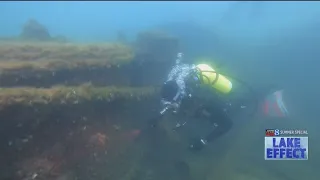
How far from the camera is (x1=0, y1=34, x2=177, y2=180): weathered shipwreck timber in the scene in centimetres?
599

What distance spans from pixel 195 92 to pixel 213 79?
59 centimetres

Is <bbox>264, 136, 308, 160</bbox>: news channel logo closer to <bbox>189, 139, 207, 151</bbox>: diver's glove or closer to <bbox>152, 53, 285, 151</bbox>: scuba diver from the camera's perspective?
<bbox>152, 53, 285, 151</bbox>: scuba diver

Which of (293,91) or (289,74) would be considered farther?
(289,74)

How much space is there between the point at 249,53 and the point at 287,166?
404 inches

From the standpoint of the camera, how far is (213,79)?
23.6ft

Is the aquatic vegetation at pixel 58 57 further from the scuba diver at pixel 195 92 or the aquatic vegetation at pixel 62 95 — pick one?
the scuba diver at pixel 195 92

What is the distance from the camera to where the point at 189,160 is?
7.97m

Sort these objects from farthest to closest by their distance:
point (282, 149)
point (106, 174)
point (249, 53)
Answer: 1. point (249, 53)
2. point (106, 174)
3. point (282, 149)

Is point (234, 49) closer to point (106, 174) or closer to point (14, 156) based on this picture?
point (106, 174)

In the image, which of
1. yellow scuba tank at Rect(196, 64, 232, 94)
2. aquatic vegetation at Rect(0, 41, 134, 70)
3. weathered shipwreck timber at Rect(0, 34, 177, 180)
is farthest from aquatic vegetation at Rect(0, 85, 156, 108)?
yellow scuba tank at Rect(196, 64, 232, 94)

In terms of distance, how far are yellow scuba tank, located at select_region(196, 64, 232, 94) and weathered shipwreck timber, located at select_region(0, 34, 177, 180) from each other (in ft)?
6.53

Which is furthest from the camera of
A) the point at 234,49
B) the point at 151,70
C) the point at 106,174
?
the point at 234,49

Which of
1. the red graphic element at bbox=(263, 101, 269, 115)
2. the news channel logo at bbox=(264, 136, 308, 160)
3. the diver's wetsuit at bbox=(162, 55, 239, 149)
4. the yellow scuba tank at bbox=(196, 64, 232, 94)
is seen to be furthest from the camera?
the red graphic element at bbox=(263, 101, 269, 115)

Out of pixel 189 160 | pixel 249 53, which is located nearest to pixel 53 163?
pixel 189 160
